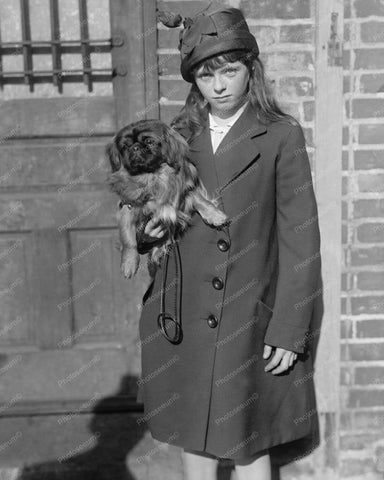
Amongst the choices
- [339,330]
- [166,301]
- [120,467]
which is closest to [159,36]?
[166,301]

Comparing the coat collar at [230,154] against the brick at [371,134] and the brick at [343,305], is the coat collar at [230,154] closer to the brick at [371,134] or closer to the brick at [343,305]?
the brick at [371,134]

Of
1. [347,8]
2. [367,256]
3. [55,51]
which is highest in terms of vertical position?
[347,8]

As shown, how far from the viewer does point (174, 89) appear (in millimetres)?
3338

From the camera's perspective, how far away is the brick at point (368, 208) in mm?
3365

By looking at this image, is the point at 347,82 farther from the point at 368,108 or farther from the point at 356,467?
the point at 356,467

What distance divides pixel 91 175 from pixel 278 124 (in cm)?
Result: 132

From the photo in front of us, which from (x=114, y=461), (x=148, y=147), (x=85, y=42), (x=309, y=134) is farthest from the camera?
(x=114, y=461)

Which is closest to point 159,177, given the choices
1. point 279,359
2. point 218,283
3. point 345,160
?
point 218,283

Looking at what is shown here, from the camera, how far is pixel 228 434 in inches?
108

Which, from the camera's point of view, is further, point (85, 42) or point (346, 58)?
point (85, 42)

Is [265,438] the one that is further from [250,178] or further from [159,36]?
[159,36]

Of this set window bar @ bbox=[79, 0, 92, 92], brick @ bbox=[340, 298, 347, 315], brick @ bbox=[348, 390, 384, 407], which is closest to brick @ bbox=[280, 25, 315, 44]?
window bar @ bbox=[79, 0, 92, 92]

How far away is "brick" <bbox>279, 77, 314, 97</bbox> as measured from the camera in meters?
3.27

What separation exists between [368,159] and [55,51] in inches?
63.1
